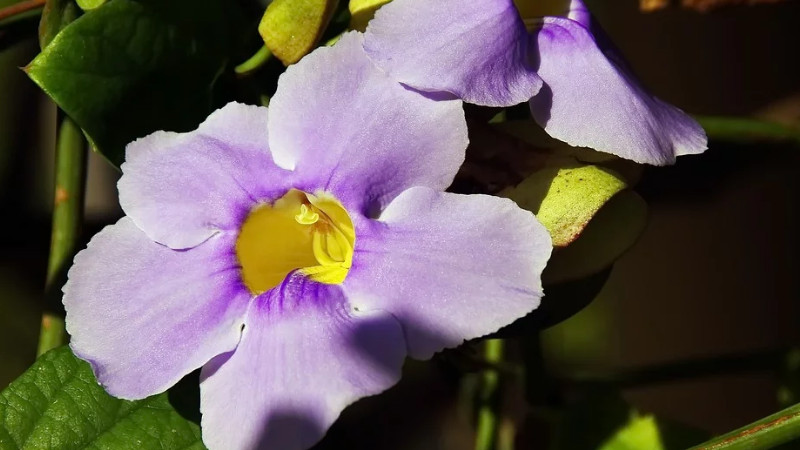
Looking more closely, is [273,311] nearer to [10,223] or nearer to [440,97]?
[440,97]

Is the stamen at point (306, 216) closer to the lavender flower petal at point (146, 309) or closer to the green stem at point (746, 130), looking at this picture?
the lavender flower petal at point (146, 309)

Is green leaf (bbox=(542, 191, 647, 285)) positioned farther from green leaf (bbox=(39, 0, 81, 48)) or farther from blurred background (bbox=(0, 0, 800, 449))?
blurred background (bbox=(0, 0, 800, 449))

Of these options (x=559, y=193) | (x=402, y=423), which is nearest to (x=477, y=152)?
(x=559, y=193)

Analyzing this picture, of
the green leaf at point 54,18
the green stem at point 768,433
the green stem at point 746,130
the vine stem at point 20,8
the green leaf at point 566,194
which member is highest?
the green leaf at point 54,18

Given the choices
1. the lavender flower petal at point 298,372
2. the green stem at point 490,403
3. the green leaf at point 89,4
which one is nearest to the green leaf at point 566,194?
the lavender flower petal at point 298,372

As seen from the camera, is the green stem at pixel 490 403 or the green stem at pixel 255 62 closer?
the green stem at pixel 255 62

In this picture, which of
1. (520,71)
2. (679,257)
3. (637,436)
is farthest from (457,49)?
(679,257)
